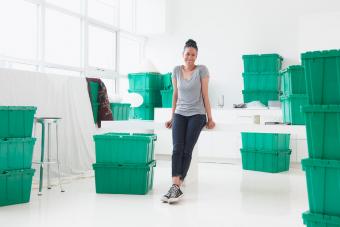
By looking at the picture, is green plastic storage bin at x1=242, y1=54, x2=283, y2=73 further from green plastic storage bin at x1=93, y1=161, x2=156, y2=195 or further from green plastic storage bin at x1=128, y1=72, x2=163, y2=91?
green plastic storage bin at x1=93, y1=161, x2=156, y2=195

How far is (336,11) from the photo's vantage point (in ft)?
20.8

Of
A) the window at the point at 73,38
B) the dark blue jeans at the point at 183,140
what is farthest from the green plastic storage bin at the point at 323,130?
the window at the point at 73,38

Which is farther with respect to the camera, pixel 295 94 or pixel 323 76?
pixel 295 94

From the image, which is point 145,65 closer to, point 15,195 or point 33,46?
point 33,46

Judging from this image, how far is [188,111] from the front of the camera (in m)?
3.95

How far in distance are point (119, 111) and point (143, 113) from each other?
1.21m

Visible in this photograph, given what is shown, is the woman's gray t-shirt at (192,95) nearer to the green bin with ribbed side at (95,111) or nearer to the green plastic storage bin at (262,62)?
the green bin with ribbed side at (95,111)

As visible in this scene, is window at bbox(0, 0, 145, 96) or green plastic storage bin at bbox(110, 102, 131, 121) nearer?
window at bbox(0, 0, 145, 96)

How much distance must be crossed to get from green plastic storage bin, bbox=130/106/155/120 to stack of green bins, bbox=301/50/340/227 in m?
4.82

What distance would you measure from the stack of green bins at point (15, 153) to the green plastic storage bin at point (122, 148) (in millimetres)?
686

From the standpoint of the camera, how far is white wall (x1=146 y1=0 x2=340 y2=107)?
21.7ft

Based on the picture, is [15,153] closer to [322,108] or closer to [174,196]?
Answer: [174,196]

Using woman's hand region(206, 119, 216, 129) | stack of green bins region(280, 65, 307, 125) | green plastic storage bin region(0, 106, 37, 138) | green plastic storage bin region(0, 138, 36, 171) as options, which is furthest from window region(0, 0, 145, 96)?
stack of green bins region(280, 65, 307, 125)

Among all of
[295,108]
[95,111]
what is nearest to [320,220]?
[295,108]
